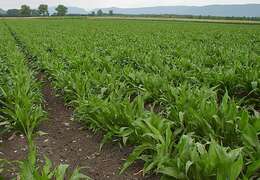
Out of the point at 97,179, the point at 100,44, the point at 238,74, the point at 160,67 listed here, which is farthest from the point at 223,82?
the point at 100,44

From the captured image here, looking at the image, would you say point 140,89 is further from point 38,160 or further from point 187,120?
point 38,160

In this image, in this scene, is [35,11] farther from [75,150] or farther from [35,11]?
[75,150]

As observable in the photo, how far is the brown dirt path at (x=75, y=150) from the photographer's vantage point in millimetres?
3513

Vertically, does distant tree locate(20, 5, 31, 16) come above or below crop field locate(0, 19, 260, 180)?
below

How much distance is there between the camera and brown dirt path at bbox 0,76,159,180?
3.51 meters

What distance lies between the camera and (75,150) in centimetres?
409

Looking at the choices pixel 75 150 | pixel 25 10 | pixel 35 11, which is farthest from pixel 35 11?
pixel 75 150

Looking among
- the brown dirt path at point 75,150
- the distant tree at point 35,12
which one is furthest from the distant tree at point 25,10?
the brown dirt path at point 75,150

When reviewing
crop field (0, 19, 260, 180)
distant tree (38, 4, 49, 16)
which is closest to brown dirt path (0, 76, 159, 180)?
crop field (0, 19, 260, 180)

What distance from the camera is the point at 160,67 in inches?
301

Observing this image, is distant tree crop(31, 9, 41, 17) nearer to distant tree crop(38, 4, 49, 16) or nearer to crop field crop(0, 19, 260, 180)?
distant tree crop(38, 4, 49, 16)

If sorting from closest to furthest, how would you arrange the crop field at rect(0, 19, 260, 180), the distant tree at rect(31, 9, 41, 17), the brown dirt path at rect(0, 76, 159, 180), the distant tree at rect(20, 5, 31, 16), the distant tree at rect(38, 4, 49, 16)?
the crop field at rect(0, 19, 260, 180)
the brown dirt path at rect(0, 76, 159, 180)
the distant tree at rect(20, 5, 31, 16)
the distant tree at rect(31, 9, 41, 17)
the distant tree at rect(38, 4, 49, 16)

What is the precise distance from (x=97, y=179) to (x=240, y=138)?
1.47m

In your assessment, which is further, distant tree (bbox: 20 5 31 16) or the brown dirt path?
distant tree (bbox: 20 5 31 16)
